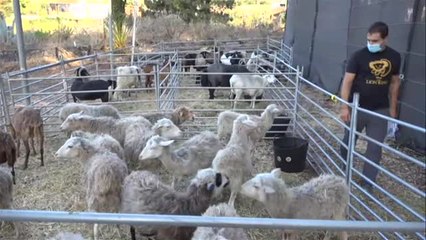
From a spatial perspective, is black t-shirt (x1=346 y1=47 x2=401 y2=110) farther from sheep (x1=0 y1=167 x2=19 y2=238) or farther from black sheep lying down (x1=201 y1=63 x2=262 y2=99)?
black sheep lying down (x1=201 y1=63 x2=262 y2=99)

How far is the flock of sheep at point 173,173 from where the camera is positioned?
3.41m

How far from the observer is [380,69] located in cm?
372

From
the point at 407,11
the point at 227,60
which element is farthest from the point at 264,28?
the point at 407,11

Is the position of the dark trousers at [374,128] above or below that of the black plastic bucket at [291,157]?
above

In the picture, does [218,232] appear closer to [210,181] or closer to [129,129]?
[210,181]

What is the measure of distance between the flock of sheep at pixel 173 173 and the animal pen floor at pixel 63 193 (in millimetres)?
243

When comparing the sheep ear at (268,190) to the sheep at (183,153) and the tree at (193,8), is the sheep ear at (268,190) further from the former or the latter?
the tree at (193,8)

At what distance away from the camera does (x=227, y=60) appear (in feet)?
44.8

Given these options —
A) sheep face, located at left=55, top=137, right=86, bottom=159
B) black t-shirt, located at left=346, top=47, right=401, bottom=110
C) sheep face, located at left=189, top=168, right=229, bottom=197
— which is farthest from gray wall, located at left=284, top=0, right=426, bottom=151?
sheep face, located at left=55, top=137, right=86, bottom=159

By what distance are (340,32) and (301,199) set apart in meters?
7.93

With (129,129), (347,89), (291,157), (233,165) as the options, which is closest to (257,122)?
(291,157)

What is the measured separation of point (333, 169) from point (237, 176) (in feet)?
5.76

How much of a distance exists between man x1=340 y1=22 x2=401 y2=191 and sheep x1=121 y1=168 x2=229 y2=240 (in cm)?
180

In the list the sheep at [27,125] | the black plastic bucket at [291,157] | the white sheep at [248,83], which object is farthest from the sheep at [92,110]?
the white sheep at [248,83]
